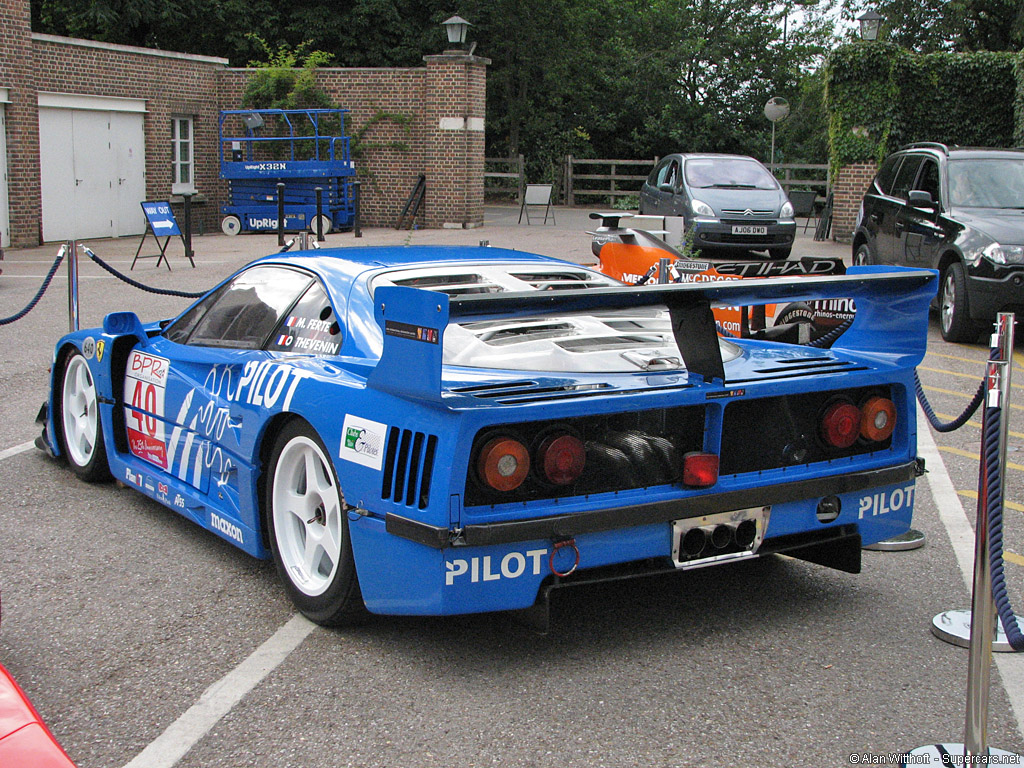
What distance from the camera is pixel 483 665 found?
3.64 meters

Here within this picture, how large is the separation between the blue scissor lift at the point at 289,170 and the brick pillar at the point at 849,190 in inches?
392

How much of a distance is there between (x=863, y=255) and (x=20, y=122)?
15.0 m

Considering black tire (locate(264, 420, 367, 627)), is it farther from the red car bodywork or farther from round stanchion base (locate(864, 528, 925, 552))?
round stanchion base (locate(864, 528, 925, 552))

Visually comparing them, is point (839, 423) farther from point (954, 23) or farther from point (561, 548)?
point (954, 23)

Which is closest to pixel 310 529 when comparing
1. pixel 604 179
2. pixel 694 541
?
pixel 694 541

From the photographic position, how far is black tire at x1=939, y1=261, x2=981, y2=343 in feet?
33.7

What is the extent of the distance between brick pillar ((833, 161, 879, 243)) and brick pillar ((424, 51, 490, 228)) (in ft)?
25.6

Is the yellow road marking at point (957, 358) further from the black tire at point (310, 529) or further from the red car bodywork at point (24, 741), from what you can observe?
the red car bodywork at point (24, 741)

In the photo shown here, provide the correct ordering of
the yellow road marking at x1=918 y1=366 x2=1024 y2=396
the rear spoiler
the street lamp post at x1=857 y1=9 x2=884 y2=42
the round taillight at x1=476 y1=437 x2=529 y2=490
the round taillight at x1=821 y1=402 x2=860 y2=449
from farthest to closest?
the street lamp post at x1=857 y1=9 x2=884 y2=42 → the yellow road marking at x1=918 y1=366 x2=1024 y2=396 → the round taillight at x1=821 y1=402 x2=860 y2=449 → the round taillight at x1=476 y1=437 x2=529 y2=490 → the rear spoiler

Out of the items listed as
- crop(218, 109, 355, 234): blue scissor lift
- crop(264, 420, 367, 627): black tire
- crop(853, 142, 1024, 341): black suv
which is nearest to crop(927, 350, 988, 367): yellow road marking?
crop(853, 142, 1024, 341): black suv

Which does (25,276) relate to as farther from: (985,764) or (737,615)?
(985,764)

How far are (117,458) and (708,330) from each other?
299 centimetres

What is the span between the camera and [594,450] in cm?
358

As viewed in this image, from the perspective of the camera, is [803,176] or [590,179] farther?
[590,179]
